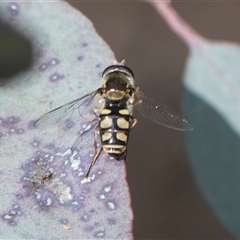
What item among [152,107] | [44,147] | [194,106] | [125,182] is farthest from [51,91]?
[194,106]

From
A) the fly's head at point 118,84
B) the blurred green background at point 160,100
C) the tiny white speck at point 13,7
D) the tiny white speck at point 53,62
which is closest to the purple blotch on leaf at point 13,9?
the tiny white speck at point 13,7

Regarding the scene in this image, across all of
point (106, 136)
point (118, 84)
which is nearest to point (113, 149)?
point (106, 136)

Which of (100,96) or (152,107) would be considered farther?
(152,107)

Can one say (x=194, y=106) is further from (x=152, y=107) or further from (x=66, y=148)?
(x=66, y=148)

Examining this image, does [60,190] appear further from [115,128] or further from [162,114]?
[162,114]

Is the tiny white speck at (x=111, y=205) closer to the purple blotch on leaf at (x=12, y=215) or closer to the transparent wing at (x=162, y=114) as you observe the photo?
the purple blotch on leaf at (x=12, y=215)

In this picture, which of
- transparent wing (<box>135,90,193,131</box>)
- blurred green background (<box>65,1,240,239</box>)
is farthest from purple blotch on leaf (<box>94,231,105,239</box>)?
blurred green background (<box>65,1,240,239</box>)

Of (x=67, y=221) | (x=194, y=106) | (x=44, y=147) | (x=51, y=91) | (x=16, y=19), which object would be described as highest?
(x=194, y=106)
